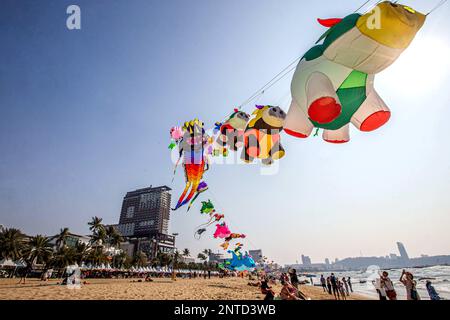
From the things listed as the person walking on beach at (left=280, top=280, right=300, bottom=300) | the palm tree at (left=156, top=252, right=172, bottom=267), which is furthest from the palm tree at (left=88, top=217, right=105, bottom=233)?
the person walking on beach at (left=280, top=280, right=300, bottom=300)

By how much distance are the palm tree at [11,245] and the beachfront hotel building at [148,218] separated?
73.3m

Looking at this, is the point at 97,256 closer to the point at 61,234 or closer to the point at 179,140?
the point at 61,234

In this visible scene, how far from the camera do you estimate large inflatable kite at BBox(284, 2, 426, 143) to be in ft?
11.2

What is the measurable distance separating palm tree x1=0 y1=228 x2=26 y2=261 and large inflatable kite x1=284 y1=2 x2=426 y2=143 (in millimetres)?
47688

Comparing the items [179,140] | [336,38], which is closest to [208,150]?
[179,140]

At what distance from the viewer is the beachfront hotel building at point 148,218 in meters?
115

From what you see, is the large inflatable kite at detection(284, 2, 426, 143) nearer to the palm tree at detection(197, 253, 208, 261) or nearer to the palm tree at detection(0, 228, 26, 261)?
the palm tree at detection(0, 228, 26, 261)

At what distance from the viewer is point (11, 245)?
115ft

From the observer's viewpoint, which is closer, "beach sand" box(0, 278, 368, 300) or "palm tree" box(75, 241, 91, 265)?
"beach sand" box(0, 278, 368, 300)


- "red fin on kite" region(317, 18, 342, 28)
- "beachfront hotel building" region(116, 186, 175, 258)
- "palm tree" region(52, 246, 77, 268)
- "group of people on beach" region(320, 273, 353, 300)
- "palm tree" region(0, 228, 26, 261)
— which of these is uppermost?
"beachfront hotel building" region(116, 186, 175, 258)

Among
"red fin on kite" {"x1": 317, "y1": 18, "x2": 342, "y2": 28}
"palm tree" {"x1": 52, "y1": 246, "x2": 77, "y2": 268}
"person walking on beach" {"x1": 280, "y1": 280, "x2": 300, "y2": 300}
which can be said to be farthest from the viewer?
"palm tree" {"x1": 52, "y1": 246, "x2": 77, "y2": 268}

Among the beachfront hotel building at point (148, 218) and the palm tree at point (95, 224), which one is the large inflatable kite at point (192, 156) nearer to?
the palm tree at point (95, 224)

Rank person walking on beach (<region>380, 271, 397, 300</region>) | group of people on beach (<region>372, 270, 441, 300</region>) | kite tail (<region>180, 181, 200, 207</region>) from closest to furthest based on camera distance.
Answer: group of people on beach (<region>372, 270, 441, 300</region>) < person walking on beach (<region>380, 271, 397, 300</region>) < kite tail (<region>180, 181, 200, 207</region>)

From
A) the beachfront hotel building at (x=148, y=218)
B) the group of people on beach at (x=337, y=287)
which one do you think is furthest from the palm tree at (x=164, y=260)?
the group of people on beach at (x=337, y=287)
